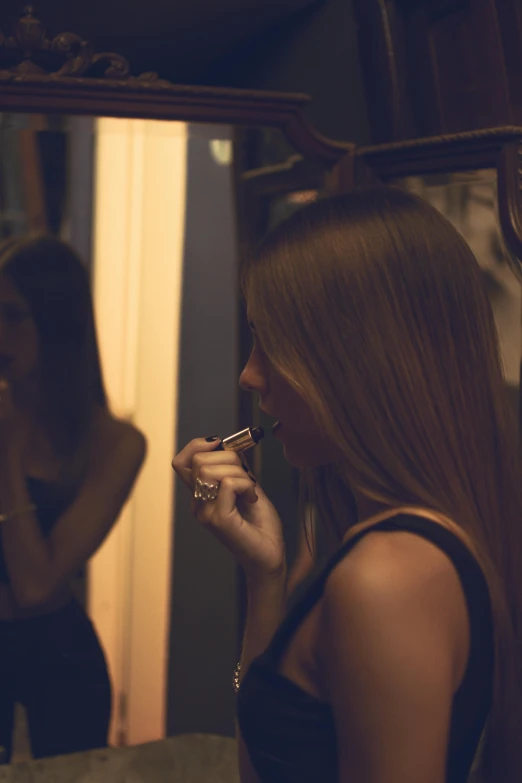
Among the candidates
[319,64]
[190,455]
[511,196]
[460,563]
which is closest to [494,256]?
[511,196]

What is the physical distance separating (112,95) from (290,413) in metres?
0.61

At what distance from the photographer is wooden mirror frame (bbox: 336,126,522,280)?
1171mm

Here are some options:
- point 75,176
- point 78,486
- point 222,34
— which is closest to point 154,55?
point 222,34

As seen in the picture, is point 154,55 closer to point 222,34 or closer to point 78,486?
point 222,34

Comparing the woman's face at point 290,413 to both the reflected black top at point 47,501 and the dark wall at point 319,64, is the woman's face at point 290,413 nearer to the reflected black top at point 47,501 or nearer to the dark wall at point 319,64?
the reflected black top at point 47,501

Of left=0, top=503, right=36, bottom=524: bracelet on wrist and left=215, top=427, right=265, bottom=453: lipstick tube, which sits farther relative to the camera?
left=0, top=503, right=36, bottom=524: bracelet on wrist

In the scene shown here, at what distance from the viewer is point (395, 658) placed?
649 mm

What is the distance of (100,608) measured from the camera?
125cm

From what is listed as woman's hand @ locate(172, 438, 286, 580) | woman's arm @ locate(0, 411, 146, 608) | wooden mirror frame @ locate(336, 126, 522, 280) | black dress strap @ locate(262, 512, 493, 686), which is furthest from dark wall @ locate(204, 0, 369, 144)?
black dress strap @ locate(262, 512, 493, 686)

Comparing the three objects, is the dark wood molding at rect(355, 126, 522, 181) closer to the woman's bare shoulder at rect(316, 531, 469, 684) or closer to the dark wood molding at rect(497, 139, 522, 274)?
the dark wood molding at rect(497, 139, 522, 274)

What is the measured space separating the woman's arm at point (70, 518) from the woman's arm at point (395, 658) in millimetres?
635

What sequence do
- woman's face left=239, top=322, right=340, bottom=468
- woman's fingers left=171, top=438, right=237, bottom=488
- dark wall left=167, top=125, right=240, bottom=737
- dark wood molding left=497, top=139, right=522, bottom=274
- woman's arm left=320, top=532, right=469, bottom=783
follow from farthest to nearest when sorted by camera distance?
dark wall left=167, top=125, right=240, bottom=737 → dark wood molding left=497, top=139, right=522, bottom=274 → woman's fingers left=171, top=438, right=237, bottom=488 → woman's face left=239, top=322, right=340, bottom=468 → woman's arm left=320, top=532, right=469, bottom=783

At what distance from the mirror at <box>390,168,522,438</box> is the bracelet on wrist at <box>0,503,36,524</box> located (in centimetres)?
66

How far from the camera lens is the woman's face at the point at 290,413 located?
0.81 meters
